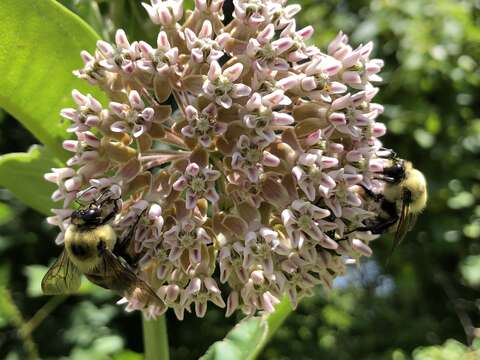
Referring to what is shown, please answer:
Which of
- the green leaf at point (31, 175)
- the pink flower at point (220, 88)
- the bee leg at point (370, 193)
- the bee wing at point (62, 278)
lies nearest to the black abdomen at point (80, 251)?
the bee wing at point (62, 278)

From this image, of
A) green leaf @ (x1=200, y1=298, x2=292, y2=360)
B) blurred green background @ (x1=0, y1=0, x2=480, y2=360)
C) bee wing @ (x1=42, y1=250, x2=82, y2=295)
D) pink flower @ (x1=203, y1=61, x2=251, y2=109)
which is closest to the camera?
pink flower @ (x1=203, y1=61, x2=251, y2=109)

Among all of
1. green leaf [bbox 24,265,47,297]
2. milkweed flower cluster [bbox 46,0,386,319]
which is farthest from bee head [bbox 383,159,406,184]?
green leaf [bbox 24,265,47,297]

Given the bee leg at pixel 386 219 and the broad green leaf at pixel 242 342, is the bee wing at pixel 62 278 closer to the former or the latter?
the broad green leaf at pixel 242 342

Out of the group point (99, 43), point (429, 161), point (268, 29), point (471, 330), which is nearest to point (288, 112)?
point (268, 29)

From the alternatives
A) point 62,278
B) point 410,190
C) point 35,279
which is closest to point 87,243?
point 62,278

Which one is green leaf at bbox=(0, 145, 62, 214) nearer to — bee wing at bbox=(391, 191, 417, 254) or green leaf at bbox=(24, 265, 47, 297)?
green leaf at bbox=(24, 265, 47, 297)

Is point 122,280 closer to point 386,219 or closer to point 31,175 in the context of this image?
point 31,175

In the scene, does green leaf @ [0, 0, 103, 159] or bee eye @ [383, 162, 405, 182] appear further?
bee eye @ [383, 162, 405, 182]

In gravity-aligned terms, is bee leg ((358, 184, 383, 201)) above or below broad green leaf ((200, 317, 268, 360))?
above
